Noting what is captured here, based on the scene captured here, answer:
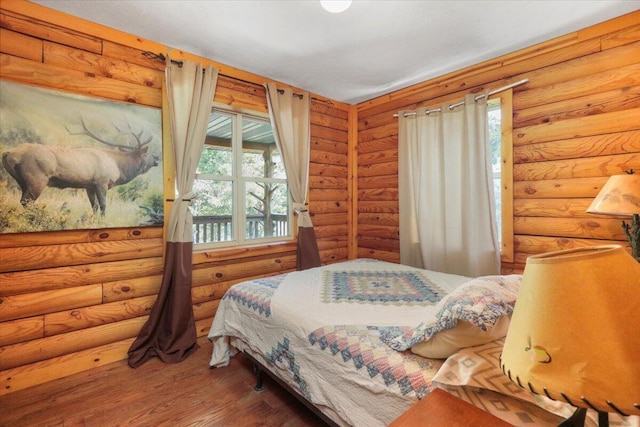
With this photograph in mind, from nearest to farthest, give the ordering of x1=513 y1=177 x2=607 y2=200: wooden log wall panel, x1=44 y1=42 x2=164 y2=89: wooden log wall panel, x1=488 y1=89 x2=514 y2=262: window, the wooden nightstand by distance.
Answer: the wooden nightstand, x1=44 y1=42 x2=164 y2=89: wooden log wall panel, x1=513 y1=177 x2=607 y2=200: wooden log wall panel, x1=488 y1=89 x2=514 y2=262: window

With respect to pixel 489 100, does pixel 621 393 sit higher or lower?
lower

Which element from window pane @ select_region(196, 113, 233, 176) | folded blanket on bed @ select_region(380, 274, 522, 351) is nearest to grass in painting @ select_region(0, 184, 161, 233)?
window pane @ select_region(196, 113, 233, 176)

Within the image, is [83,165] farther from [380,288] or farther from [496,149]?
[496,149]

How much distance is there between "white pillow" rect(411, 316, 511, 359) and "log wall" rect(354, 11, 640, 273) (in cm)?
171

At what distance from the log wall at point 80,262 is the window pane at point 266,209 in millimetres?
433

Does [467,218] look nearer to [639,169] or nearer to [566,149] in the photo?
[566,149]

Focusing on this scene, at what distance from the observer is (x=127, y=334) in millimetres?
2398

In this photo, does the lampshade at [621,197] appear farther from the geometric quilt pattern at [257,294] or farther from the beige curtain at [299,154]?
the beige curtain at [299,154]

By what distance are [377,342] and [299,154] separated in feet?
7.68

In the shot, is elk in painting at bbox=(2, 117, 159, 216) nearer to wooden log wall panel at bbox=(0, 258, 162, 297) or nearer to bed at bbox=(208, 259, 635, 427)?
wooden log wall panel at bbox=(0, 258, 162, 297)

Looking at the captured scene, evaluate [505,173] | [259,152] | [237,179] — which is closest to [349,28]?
[259,152]

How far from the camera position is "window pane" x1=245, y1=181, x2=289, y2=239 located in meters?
3.19

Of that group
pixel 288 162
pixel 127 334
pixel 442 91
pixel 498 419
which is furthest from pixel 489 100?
pixel 127 334

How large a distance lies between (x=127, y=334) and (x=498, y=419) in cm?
257
